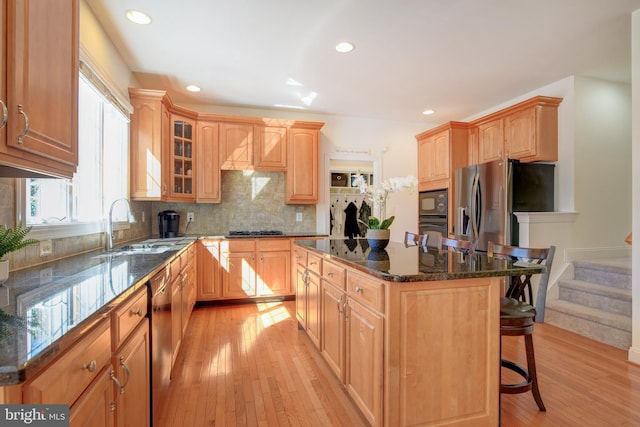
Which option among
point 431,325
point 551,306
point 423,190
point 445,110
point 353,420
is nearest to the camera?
point 431,325

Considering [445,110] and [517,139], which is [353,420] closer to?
[517,139]

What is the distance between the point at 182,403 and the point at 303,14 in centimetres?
285

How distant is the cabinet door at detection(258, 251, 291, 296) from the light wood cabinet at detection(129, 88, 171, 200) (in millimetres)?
1444

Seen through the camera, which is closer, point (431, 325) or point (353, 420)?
point (431, 325)

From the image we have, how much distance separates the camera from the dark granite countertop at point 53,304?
2.21ft

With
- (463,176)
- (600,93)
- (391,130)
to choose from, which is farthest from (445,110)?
(600,93)

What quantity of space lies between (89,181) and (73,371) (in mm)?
2189

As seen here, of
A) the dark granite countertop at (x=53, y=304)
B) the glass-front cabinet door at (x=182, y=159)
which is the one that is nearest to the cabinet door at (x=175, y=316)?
the dark granite countertop at (x=53, y=304)

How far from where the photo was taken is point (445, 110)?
15.6ft

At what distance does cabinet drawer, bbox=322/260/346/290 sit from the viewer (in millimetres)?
1955

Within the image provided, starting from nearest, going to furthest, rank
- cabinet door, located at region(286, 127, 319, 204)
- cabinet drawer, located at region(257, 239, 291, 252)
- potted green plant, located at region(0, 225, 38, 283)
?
potted green plant, located at region(0, 225, 38, 283), cabinet drawer, located at region(257, 239, 291, 252), cabinet door, located at region(286, 127, 319, 204)

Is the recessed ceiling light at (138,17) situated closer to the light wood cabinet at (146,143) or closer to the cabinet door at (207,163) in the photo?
the light wood cabinet at (146,143)

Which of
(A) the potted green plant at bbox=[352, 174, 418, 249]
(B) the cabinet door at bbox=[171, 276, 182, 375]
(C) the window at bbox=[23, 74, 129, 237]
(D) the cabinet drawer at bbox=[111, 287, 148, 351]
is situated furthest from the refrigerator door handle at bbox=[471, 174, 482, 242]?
(C) the window at bbox=[23, 74, 129, 237]

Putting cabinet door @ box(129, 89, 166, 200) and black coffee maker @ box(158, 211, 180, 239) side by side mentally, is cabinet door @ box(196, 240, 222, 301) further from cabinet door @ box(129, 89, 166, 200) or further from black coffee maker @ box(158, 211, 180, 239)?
cabinet door @ box(129, 89, 166, 200)
